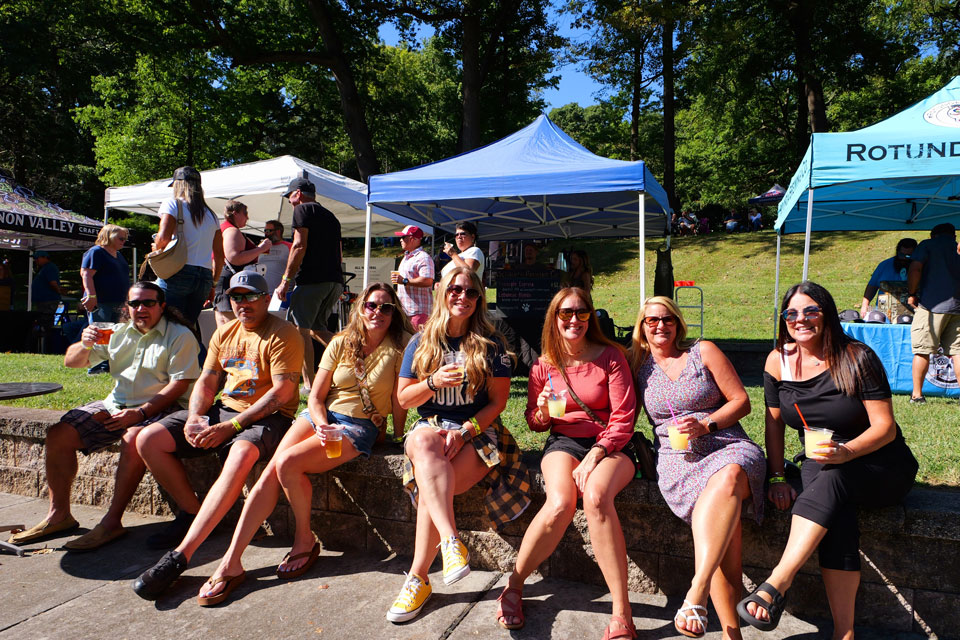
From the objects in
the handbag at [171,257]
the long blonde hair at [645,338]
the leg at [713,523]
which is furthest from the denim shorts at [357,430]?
the handbag at [171,257]

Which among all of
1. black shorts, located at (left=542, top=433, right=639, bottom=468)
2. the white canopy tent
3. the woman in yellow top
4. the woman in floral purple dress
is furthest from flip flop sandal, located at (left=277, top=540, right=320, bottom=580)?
the white canopy tent

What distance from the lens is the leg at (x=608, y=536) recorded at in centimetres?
252

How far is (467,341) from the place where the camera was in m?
3.22

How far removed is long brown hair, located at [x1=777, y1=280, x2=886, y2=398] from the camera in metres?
2.51

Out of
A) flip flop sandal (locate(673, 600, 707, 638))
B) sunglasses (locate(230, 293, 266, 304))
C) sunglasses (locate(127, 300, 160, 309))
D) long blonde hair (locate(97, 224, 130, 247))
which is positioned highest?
long blonde hair (locate(97, 224, 130, 247))

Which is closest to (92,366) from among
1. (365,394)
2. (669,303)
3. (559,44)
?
(365,394)

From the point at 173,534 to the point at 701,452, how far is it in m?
2.84

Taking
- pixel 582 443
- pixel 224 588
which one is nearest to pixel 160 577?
pixel 224 588

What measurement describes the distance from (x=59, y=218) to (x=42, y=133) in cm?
1932

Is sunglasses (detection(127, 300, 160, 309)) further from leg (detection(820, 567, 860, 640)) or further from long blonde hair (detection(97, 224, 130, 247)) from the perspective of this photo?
long blonde hair (detection(97, 224, 130, 247))

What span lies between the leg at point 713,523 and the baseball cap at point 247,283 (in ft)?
8.08

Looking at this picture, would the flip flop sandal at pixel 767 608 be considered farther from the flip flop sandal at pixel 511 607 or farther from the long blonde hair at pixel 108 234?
the long blonde hair at pixel 108 234

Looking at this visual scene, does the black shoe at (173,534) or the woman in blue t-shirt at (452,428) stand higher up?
the woman in blue t-shirt at (452,428)

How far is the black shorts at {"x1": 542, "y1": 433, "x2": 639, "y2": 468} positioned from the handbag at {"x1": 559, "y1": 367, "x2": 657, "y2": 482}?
0.9 inches
